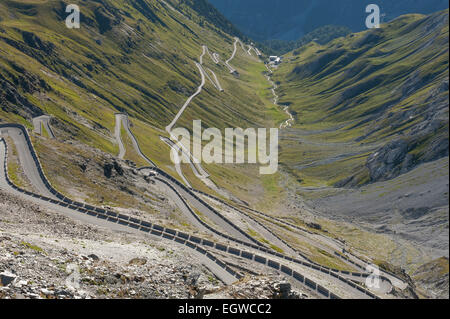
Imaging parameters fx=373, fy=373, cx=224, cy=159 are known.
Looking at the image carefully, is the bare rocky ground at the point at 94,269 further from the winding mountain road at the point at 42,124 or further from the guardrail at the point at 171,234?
the winding mountain road at the point at 42,124

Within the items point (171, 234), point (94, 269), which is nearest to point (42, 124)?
point (171, 234)

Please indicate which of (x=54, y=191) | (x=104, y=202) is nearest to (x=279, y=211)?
(x=104, y=202)

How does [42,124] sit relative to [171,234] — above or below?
above

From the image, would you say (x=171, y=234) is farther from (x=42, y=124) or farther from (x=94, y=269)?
(x=42, y=124)

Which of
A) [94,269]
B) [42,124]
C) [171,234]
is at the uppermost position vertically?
[42,124]

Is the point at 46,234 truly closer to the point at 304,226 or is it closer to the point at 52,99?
the point at 304,226

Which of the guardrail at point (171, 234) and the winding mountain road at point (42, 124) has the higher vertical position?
the winding mountain road at point (42, 124)

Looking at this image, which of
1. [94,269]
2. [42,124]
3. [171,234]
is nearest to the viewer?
[94,269]

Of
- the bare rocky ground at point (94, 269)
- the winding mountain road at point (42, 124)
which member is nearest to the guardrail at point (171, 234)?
the bare rocky ground at point (94, 269)

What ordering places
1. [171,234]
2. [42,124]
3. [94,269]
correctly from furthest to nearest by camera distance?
1. [42,124]
2. [171,234]
3. [94,269]
